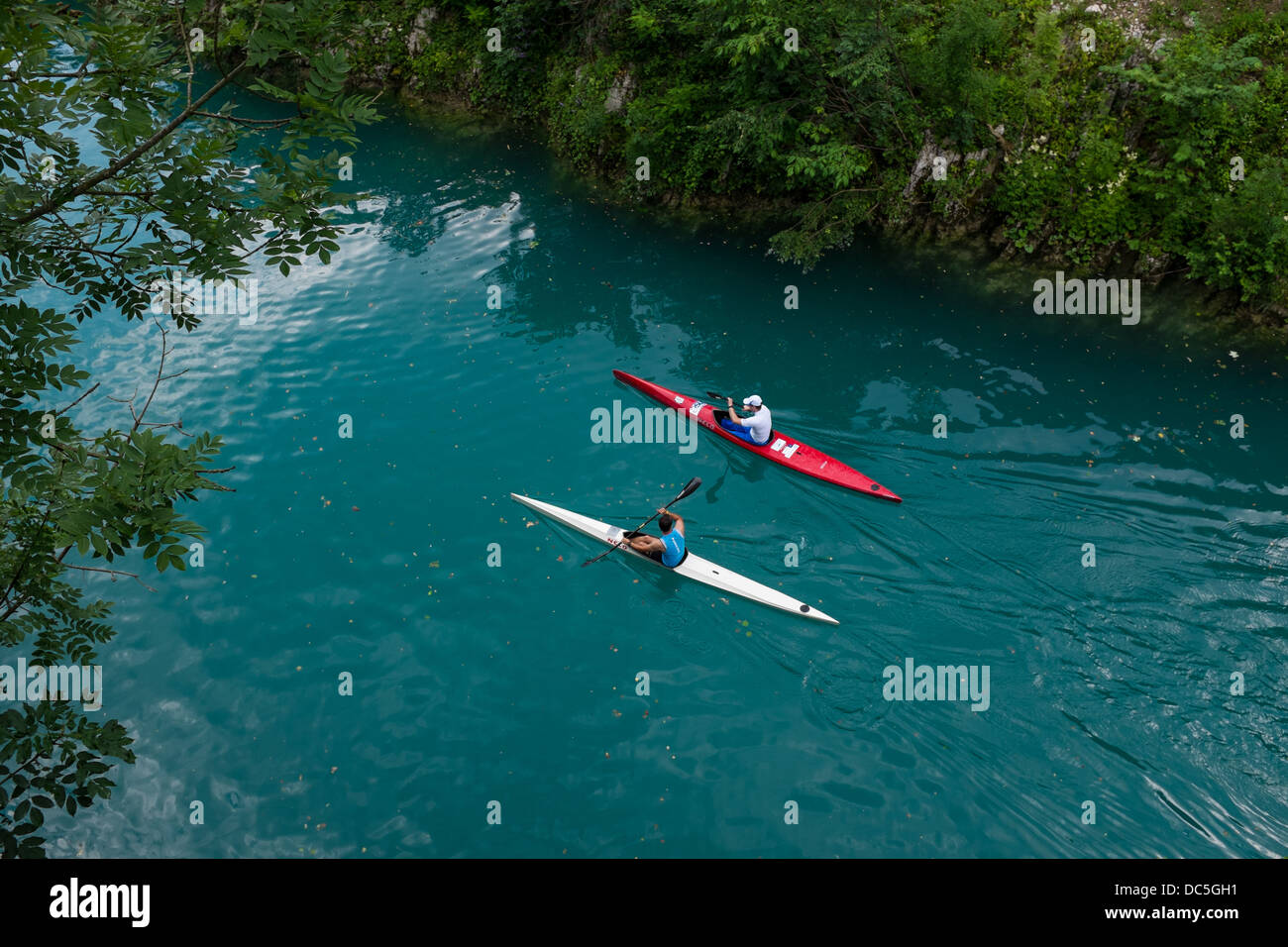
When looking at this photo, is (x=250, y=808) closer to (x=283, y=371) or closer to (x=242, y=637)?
(x=242, y=637)

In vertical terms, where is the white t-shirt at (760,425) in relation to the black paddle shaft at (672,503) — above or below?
above

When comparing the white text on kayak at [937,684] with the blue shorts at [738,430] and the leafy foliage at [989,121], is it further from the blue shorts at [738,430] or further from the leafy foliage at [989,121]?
the leafy foliage at [989,121]

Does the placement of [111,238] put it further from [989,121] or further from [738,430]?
[989,121]

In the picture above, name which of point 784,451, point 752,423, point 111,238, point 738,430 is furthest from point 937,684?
point 111,238
